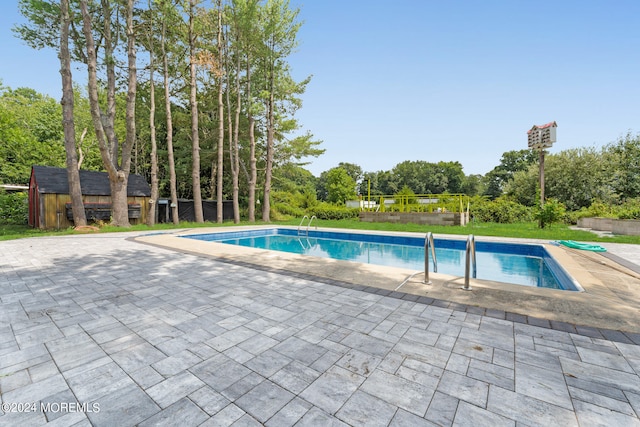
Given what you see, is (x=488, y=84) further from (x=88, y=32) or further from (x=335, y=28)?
(x=88, y=32)

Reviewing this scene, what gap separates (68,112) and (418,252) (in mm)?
14337

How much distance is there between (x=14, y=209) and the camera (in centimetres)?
1441

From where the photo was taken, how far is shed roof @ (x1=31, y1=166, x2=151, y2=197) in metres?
12.3

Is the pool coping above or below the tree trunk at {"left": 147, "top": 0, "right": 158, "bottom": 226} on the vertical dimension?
below

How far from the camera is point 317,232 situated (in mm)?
12711

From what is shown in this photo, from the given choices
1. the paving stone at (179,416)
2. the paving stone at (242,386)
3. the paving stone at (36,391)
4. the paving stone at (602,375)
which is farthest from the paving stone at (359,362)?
the paving stone at (36,391)

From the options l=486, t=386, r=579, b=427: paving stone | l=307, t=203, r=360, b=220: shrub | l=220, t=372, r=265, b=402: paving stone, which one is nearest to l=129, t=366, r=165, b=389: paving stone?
l=220, t=372, r=265, b=402: paving stone

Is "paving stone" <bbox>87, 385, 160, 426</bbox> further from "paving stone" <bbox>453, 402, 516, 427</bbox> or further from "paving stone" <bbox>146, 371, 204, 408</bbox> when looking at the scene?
"paving stone" <bbox>453, 402, 516, 427</bbox>

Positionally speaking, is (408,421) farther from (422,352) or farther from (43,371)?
(43,371)

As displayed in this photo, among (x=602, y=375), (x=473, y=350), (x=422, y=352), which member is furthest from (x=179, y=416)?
(x=602, y=375)

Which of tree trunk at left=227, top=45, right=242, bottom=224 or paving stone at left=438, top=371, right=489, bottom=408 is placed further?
tree trunk at left=227, top=45, right=242, bottom=224

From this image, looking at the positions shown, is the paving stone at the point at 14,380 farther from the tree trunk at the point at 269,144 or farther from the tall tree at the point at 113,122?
the tree trunk at the point at 269,144

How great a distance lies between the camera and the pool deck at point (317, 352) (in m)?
1.56

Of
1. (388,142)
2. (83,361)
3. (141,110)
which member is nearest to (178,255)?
(83,361)
